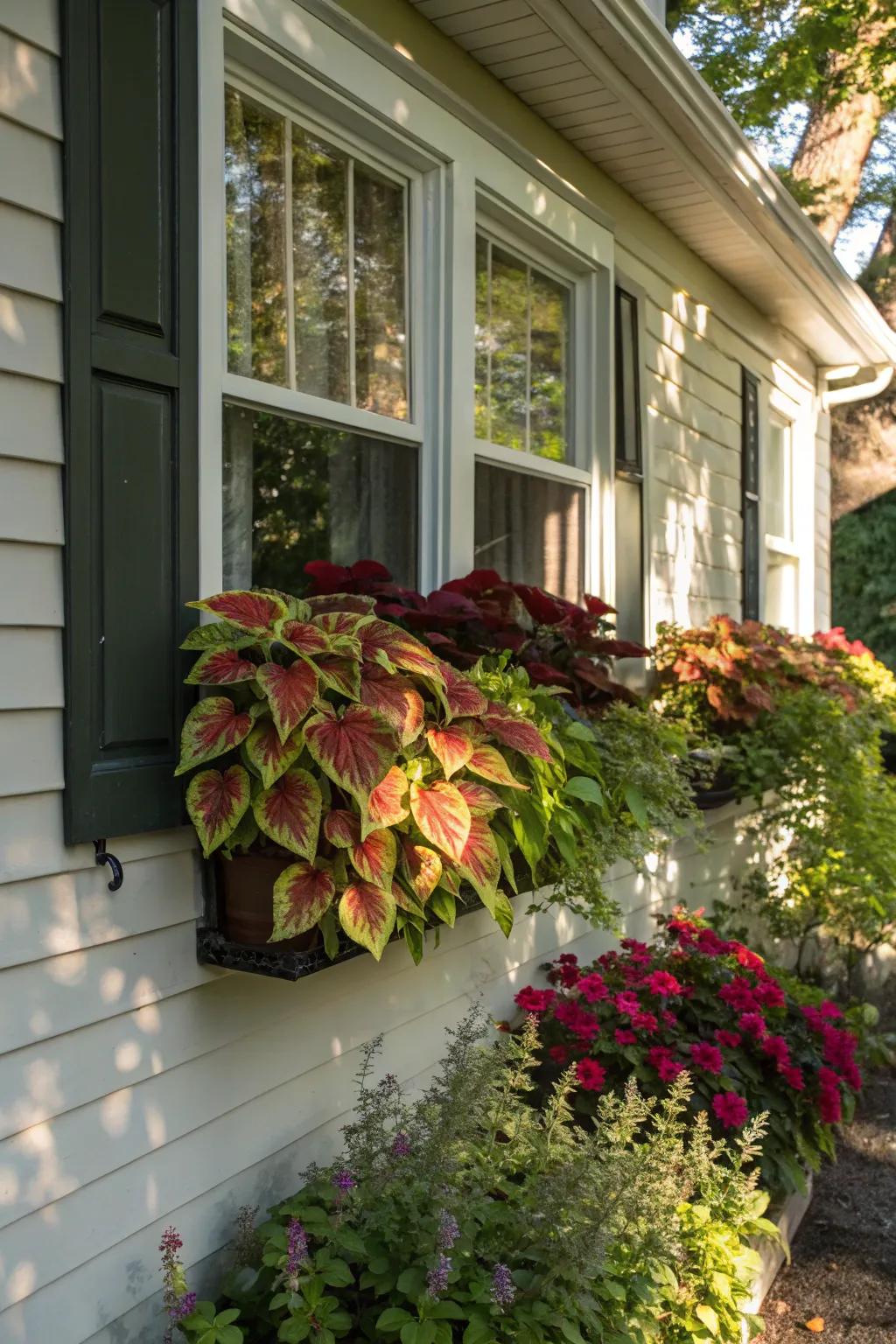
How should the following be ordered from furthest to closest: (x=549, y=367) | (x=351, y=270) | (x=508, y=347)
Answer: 1. (x=549, y=367)
2. (x=508, y=347)
3. (x=351, y=270)

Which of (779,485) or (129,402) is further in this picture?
(779,485)

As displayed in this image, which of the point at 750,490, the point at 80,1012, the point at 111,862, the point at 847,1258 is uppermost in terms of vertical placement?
the point at 750,490

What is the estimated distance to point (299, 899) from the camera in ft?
6.86

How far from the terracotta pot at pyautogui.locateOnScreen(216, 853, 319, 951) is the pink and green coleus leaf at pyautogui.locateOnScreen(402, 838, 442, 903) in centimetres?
21

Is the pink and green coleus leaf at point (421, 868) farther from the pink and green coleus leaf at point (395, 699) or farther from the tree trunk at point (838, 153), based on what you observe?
the tree trunk at point (838, 153)

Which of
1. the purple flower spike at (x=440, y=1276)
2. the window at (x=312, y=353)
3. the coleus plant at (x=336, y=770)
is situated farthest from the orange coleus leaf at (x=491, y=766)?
the purple flower spike at (x=440, y=1276)

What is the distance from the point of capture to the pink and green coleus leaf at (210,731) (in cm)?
208

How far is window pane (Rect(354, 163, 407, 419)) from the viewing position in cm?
302

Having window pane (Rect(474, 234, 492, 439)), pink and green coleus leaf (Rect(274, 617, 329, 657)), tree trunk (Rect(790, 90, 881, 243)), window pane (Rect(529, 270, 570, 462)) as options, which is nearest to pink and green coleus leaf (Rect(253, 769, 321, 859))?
pink and green coleus leaf (Rect(274, 617, 329, 657))

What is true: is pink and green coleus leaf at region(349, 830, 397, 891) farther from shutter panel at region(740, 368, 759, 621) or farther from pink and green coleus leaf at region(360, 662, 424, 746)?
shutter panel at region(740, 368, 759, 621)

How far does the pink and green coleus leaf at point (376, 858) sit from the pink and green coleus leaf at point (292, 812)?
0.09 metres

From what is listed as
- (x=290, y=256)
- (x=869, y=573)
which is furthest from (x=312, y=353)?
(x=869, y=573)

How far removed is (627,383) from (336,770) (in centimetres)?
278

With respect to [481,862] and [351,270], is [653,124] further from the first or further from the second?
[481,862]
